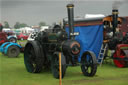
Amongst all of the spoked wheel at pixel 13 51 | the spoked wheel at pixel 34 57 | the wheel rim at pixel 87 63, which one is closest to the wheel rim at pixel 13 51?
the spoked wheel at pixel 13 51

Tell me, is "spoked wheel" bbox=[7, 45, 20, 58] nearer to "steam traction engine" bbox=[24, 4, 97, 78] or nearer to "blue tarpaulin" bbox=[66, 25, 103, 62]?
"blue tarpaulin" bbox=[66, 25, 103, 62]

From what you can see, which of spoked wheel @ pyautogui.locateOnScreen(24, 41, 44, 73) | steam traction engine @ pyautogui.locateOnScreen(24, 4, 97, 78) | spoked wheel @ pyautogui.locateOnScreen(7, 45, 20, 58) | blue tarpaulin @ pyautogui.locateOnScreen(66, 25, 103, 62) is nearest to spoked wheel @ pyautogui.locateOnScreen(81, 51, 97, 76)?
steam traction engine @ pyautogui.locateOnScreen(24, 4, 97, 78)

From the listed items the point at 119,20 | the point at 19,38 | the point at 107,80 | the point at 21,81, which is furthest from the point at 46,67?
the point at 19,38

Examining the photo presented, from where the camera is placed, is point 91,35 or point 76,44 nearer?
point 76,44

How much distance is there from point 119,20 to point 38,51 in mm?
4377

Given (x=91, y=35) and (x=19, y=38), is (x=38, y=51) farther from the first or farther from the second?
(x=19, y=38)

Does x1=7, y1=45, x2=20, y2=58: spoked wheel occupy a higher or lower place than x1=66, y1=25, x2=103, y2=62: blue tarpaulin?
lower

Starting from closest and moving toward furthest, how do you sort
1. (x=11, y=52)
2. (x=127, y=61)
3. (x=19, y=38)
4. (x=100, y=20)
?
1. (x=127, y=61)
2. (x=100, y=20)
3. (x=11, y=52)
4. (x=19, y=38)

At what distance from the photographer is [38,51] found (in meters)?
7.55

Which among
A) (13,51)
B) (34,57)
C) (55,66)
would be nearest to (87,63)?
(55,66)

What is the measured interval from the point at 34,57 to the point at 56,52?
1256 millimetres

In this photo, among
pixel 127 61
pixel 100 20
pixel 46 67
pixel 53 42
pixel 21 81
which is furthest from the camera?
pixel 100 20

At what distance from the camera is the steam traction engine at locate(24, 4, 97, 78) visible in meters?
6.93

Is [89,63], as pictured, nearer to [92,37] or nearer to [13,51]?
[92,37]
